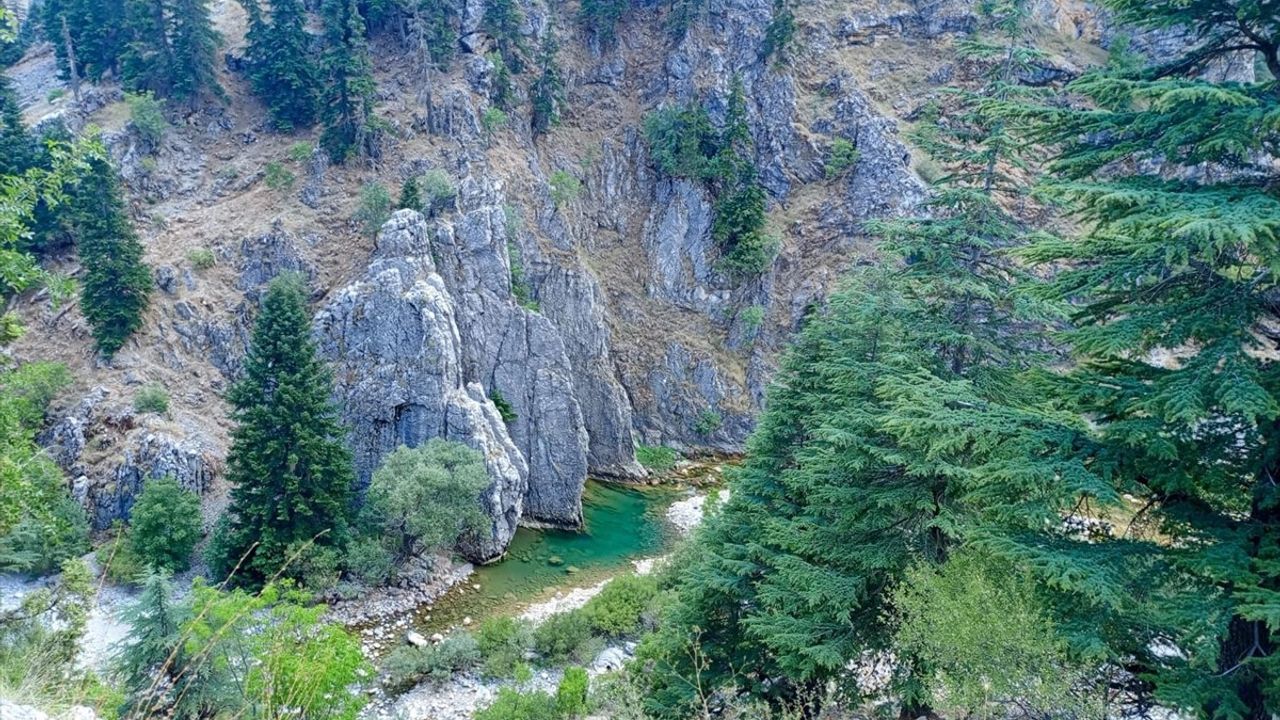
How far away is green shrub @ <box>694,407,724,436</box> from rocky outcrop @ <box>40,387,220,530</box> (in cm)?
2646

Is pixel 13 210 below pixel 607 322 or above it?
above

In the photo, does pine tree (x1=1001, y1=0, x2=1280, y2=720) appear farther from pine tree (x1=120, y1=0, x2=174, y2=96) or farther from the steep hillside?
pine tree (x1=120, y1=0, x2=174, y2=96)

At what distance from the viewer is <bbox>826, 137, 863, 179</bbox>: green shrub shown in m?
43.9

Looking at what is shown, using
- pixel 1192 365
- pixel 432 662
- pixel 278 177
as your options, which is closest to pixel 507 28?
pixel 278 177

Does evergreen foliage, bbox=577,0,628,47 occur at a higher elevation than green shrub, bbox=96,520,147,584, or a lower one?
higher

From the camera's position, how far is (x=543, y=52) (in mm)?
45438

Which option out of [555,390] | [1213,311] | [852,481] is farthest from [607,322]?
[1213,311]

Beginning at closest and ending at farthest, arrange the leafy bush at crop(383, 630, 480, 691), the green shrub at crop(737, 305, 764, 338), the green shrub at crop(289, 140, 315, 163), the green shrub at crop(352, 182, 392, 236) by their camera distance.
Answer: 1. the leafy bush at crop(383, 630, 480, 691)
2. the green shrub at crop(352, 182, 392, 236)
3. the green shrub at crop(289, 140, 315, 163)
4. the green shrub at crop(737, 305, 764, 338)

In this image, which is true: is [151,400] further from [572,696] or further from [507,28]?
[507,28]

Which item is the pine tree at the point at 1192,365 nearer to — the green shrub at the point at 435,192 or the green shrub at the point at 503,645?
the green shrub at the point at 503,645

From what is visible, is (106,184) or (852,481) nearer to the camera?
(852,481)

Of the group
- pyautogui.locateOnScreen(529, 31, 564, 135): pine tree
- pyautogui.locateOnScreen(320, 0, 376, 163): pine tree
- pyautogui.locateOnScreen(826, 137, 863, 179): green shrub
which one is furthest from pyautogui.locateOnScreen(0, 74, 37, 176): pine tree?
pyautogui.locateOnScreen(826, 137, 863, 179): green shrub

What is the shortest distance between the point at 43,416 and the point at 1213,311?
36.6 metres

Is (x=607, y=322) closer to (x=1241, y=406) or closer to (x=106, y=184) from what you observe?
(x=106, y=184)
